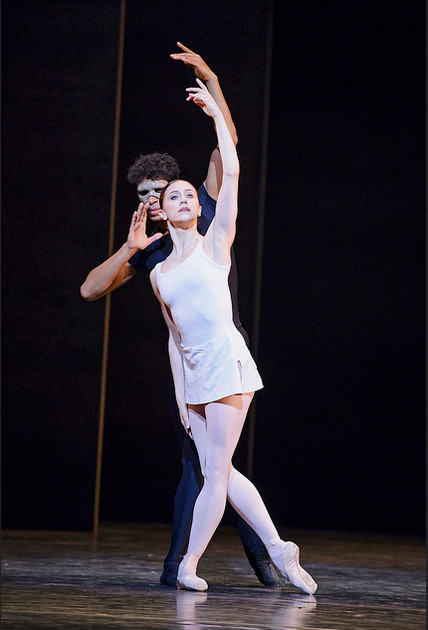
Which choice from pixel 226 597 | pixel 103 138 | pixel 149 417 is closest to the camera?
pixel 226 597

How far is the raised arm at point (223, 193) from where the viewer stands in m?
3.02

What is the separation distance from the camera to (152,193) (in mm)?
3420

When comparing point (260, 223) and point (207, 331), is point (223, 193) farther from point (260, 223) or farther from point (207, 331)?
point (260, 223)

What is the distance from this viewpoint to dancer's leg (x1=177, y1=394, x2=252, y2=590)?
3.05m

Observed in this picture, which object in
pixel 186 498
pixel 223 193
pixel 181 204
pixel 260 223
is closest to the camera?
pixel 223 193

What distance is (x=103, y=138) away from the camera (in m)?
5.14

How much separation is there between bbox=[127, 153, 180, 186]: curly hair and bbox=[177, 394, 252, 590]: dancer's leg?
2.85ft

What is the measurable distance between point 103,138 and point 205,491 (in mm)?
2603

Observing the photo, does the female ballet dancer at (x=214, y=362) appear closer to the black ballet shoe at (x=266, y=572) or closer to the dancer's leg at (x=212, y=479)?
the dancer's leg at (x=212, y=479)

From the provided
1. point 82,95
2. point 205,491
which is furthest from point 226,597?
point 82,95

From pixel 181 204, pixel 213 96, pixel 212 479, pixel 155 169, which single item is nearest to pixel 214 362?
pixel 212 479

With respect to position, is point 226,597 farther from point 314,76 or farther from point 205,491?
point 314,76

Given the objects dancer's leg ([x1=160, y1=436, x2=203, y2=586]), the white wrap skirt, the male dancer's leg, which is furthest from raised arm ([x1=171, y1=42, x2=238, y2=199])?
dancer's leg ([x1=160, y1=436, x2=203, y2=586])

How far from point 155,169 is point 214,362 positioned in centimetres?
78
